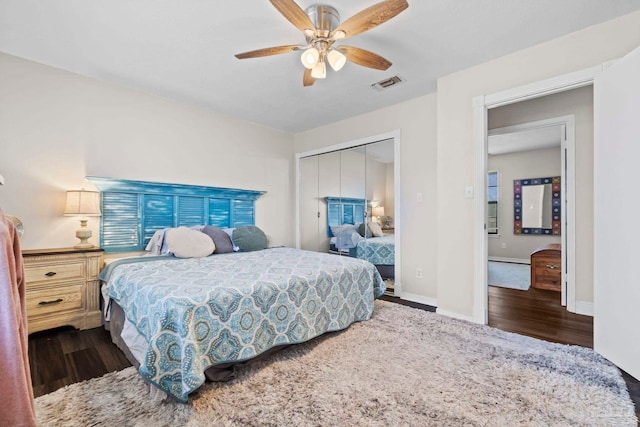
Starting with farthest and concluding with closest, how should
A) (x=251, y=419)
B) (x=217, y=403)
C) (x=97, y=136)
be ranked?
1. (x=97, y=136)
2. (x=217, y=403)
3. (x=251, y=419)

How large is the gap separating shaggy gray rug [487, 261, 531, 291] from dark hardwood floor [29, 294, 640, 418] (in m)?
0.89

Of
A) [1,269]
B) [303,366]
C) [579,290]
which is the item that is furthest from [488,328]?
[1,269]

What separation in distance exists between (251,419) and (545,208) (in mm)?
7140

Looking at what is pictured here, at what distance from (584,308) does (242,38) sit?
4.23 metres

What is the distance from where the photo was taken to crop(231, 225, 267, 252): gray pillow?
11.1 feet

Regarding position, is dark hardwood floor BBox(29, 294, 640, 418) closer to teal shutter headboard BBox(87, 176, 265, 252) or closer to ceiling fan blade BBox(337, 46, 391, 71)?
teal shutter headboard BBox(87, 176, 265, 252)

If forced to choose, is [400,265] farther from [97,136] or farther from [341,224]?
[97,136]

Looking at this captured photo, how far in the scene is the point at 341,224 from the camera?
4.26 m

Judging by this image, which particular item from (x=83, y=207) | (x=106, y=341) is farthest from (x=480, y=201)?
(x=83, y=207)

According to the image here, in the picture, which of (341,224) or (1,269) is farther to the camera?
(341,224)

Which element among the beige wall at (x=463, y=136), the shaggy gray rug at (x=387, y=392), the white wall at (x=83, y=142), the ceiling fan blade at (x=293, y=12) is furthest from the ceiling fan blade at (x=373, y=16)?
the white wall at (x=83, y=142)

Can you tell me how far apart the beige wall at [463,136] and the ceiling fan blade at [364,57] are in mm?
1072

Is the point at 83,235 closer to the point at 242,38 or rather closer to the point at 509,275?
the point at 242,38

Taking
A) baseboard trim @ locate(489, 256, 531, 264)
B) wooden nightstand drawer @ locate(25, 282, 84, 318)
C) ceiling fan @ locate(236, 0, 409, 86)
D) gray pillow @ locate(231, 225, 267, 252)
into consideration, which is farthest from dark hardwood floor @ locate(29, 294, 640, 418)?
baseboard trim @ locate(489, 256, 531, 264)
